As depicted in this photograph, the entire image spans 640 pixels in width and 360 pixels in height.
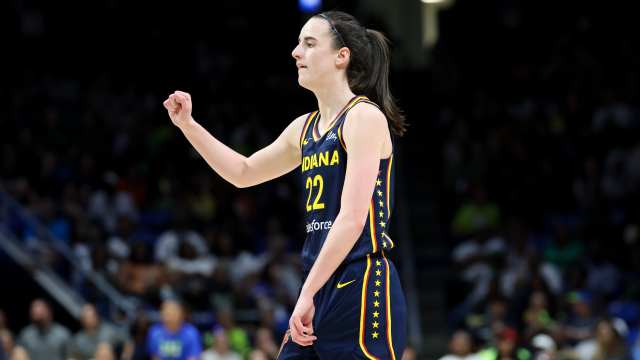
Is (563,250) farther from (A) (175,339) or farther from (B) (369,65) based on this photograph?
(B) (369,65)

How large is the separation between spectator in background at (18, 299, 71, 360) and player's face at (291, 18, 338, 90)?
10.2m

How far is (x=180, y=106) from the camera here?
193 inches

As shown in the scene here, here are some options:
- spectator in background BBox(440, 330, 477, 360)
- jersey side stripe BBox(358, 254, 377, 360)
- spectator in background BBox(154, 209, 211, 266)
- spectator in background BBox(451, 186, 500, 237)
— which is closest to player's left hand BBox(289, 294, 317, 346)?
jersey side stripe BBox(358, 254, 377, 360)

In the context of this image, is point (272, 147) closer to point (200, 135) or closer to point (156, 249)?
point (200, 135)

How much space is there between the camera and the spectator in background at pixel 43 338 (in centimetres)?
1404

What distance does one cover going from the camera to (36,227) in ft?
52.2

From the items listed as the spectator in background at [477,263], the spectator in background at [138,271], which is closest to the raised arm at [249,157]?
the spectator in background at [138,271]

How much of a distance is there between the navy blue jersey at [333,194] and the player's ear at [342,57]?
152 millimetres

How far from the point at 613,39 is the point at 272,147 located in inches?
678

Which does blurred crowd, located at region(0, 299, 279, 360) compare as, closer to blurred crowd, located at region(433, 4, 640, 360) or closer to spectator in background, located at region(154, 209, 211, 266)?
spectator in background, located at region(154, 209, 211, 266)

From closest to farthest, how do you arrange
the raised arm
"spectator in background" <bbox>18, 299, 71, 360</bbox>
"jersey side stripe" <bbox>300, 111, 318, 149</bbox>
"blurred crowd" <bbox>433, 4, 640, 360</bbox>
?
"jersey side stripe" <bbox>300, 111, 318, 149</bbox> < the raised arm < "spectator in background" <bbox>18, 299, 71, 360</bbox> < "blurred crowd" <bbox>433, 4, 640, 360</bbox>

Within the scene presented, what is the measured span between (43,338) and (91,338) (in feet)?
2.00

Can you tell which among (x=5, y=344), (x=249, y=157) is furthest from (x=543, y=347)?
(x=249, y=157)

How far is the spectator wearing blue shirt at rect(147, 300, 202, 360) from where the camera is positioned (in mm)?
13133
